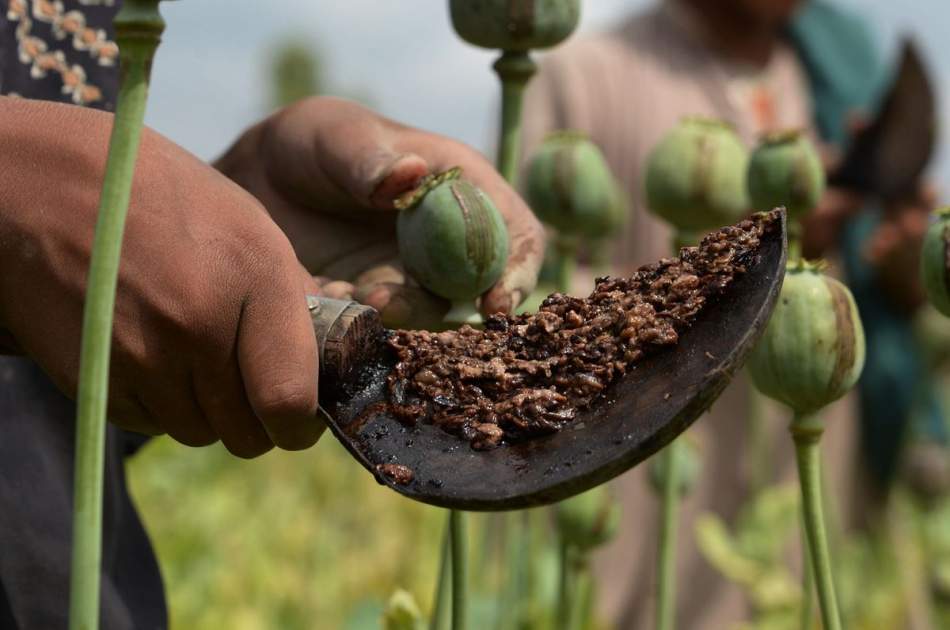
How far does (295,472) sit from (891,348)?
1.92 m

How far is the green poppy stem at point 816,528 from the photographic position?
0.62 meters

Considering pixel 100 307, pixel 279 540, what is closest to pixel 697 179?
pixel 100 307

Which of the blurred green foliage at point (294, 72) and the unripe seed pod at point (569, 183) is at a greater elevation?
the unripe seed pod at point (569, 183)

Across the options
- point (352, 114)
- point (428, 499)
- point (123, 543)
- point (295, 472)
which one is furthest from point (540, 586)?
point (295, 472)

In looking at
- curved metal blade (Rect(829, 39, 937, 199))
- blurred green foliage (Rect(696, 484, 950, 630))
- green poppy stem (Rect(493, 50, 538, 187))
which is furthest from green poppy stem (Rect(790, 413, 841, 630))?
curved metal blade (Rect(829, 39, 937, 199))

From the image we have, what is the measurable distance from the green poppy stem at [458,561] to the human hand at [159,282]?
5.4 inches

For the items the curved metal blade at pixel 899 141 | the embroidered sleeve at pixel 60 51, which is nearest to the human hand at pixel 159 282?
the embroidered sleeve at pixel 60 51

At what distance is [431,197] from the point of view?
654 millimetres

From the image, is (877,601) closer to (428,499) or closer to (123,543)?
(123,543)

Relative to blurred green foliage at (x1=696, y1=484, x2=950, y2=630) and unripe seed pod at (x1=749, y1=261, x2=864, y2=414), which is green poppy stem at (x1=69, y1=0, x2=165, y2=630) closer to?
unripe seed pod at (x1=749, y1=261, x2=864, y2=414)

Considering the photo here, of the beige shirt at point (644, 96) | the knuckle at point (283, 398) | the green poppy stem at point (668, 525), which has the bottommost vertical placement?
the green poppy stem at point (668, 525)

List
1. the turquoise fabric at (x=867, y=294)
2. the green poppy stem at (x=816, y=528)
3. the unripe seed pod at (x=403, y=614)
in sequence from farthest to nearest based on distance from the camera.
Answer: the turquoise fabric at (x=867, y=294) < the unripe seed pod at (x=403, y=614) < the green poppy stem at (x=816, y=528)

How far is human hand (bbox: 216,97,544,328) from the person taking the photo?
2.27 feet

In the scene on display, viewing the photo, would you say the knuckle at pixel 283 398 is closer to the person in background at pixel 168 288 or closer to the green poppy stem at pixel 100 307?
the person in background at pixel 168 288
